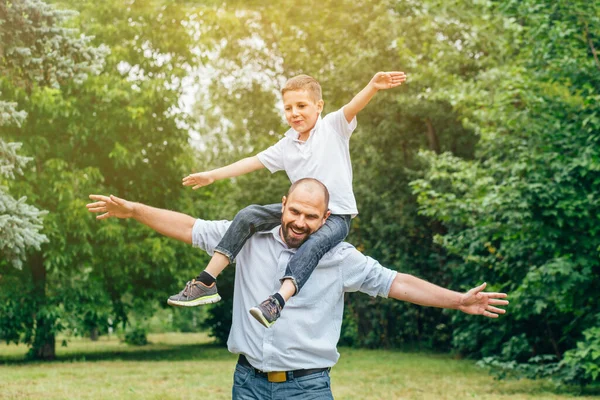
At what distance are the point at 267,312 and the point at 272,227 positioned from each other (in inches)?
27.1

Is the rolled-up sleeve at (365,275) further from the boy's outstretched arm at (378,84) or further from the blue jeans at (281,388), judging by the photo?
the boy's outstretched arm at (378,84)

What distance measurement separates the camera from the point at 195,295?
4.10 meters

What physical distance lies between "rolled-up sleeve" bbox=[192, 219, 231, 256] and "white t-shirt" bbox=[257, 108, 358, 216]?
73cm

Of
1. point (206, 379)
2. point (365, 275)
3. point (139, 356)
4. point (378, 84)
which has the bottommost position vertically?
point (139, 356)

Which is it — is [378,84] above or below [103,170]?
below

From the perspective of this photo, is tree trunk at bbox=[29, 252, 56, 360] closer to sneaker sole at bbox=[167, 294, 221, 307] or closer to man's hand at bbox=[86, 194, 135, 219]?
sneaker sole at bbox=[167, 294, 221, 307]

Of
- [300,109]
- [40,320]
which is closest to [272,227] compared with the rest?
[300,109]

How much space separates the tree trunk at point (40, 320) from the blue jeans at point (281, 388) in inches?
707

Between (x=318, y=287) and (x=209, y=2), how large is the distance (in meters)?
21.9

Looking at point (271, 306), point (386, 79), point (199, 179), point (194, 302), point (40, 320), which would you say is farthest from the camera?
point (40, 320)

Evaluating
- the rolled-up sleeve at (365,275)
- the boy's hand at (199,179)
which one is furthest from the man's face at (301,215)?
the boy's hand at (199,179)

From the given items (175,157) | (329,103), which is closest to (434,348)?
(329,103)

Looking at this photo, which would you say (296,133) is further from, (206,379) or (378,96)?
(378,96)

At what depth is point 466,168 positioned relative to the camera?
51.7 feet
